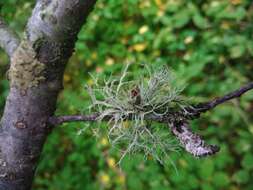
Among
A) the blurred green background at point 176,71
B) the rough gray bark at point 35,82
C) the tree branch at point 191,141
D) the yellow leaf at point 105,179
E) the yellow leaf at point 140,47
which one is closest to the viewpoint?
the tree branch at point 191,141

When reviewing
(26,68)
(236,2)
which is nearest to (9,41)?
(26,68)

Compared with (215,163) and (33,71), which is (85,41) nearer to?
(215,163)

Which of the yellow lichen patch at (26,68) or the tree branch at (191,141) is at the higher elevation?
the yellow lichen patch at (26,68)

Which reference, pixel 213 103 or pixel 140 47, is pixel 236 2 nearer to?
pixel 140 47

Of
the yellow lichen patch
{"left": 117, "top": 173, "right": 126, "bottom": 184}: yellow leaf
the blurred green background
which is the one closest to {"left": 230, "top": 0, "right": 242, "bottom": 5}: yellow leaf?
the blurred green background

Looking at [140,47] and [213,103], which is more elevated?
[213,103]

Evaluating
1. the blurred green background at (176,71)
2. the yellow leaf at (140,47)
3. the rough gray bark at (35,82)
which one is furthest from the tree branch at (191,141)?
the yellow leaf at (140,47)

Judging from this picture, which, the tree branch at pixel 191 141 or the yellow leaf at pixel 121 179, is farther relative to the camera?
the yellow leaf at pixel 121 179

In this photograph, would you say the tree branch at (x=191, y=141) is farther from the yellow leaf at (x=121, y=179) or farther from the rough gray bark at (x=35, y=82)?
the yellow leaf at (x=121, y=179)
